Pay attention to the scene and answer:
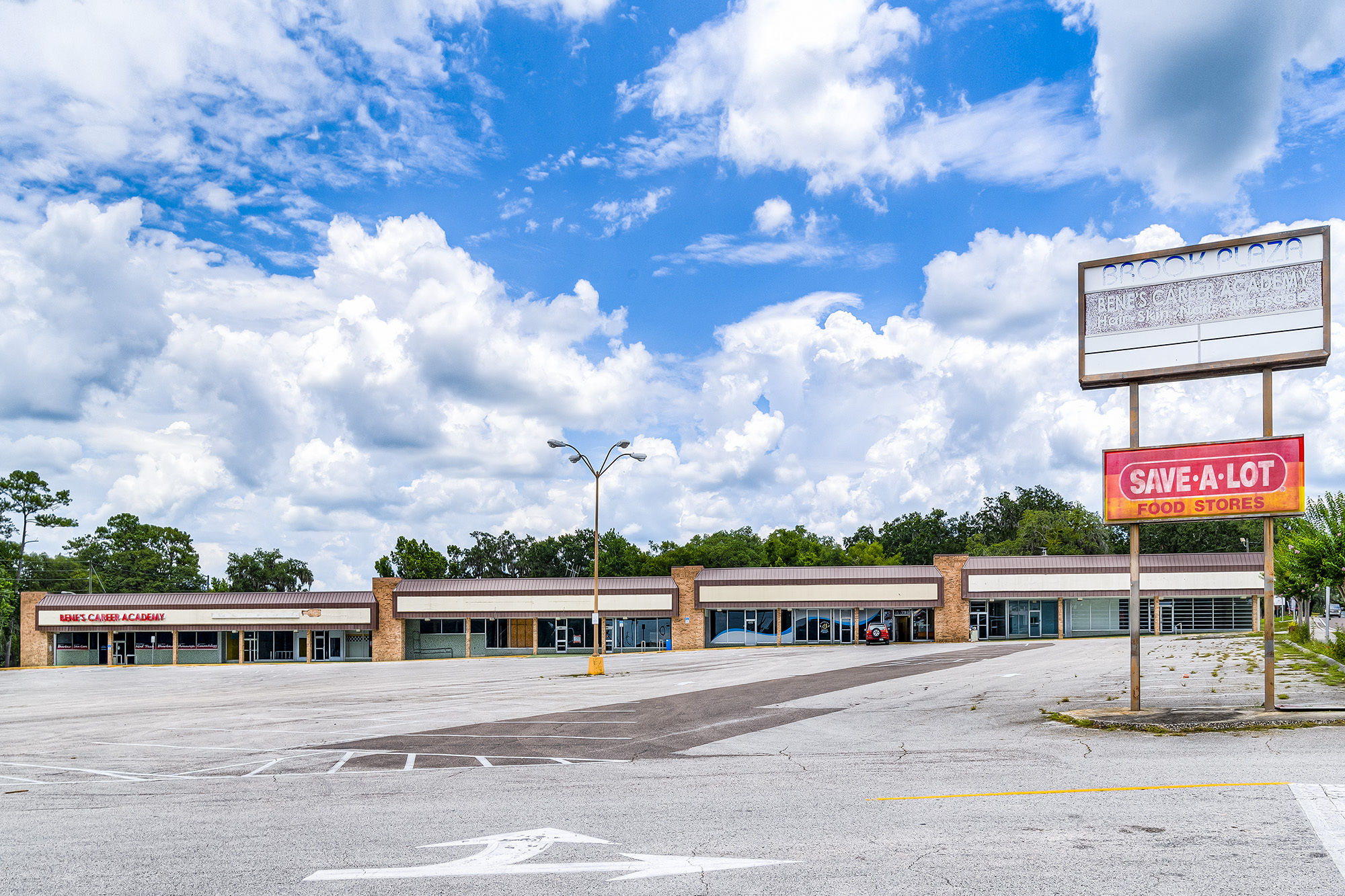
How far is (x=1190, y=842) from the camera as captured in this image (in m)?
8.04

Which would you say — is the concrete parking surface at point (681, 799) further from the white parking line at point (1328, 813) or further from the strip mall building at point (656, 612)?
the strip mall building at point (656, 612)

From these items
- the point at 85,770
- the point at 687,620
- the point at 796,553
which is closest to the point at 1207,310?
the point at 85,770

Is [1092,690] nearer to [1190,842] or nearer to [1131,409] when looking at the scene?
[1131,409]

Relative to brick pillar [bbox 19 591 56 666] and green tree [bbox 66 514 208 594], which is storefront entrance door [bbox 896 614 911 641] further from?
green tree [bbox 66 514 208 594]

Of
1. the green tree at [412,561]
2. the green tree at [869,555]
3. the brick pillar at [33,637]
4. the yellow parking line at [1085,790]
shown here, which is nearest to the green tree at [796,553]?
the green tree at [869,555]

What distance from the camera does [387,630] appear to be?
57.5 metres

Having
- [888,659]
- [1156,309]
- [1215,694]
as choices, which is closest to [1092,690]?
[1215,694]

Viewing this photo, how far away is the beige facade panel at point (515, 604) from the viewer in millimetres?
56719

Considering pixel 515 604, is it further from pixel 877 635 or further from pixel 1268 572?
pixel 1268 572

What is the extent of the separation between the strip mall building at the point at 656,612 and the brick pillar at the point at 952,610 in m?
0.08

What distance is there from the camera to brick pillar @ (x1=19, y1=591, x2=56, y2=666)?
5831 cm

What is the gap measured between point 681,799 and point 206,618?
185 feet

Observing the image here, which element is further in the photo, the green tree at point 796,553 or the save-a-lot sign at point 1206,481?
the green tree at point 796,553

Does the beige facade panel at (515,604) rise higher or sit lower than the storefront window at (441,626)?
higher
